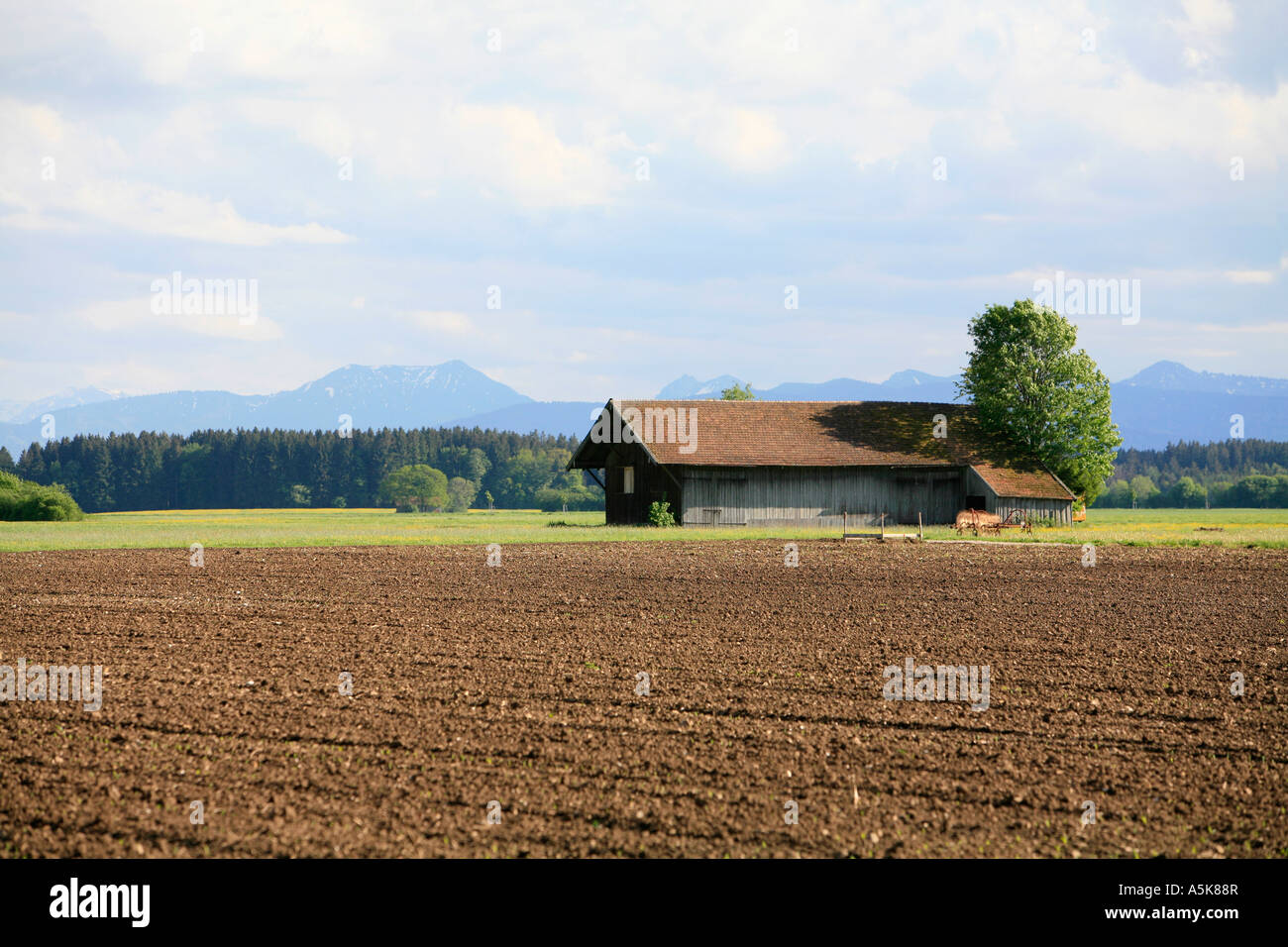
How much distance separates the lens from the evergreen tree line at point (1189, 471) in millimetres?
117938

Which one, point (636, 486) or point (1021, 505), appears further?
point (636, 486)

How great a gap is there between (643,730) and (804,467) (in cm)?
3548

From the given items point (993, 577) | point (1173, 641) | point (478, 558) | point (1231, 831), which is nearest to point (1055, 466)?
point (993, 577)

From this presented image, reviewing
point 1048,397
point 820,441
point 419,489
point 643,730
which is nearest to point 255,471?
point 419,489

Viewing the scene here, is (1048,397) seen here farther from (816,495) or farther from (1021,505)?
(816,495)

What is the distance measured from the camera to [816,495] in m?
43.8

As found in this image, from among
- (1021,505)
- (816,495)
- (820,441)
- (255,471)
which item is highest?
(820,441)

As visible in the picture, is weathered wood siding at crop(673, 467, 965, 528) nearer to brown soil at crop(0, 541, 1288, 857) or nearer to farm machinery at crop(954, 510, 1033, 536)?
farm machinery at crop(954, 510, 1033, 536)

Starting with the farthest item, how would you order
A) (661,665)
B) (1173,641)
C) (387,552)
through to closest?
(387,552), (1173,641), (661,665)

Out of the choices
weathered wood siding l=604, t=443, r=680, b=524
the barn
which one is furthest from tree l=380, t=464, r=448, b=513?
the barn

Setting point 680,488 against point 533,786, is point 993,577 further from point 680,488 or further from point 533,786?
point 680,488
